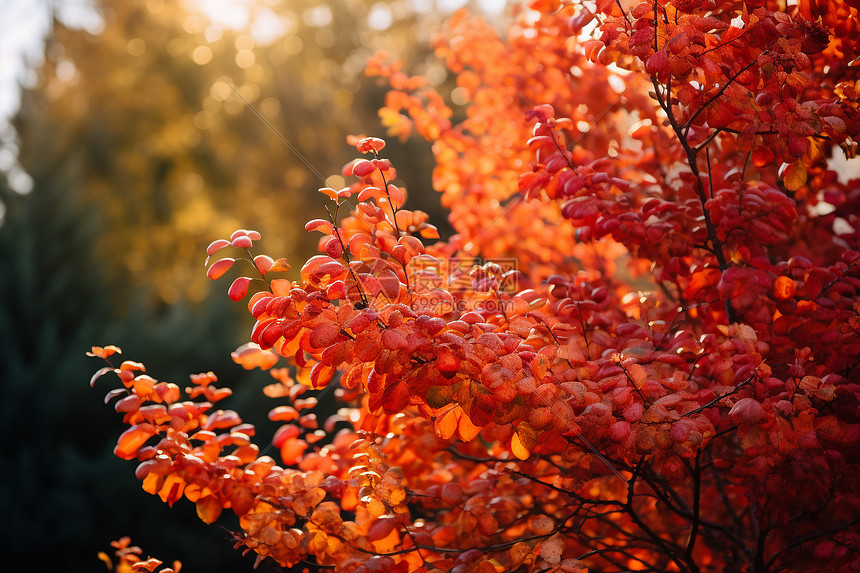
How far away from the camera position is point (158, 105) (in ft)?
45.5

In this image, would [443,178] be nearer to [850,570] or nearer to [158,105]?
[850,570]

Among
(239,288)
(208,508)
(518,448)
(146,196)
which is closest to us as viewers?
(518,448)

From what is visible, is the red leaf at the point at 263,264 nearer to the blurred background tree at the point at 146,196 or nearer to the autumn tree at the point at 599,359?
the autumn tree at the point at 599,359

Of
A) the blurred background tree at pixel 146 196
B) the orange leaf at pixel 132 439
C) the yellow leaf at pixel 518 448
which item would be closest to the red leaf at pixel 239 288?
the orange leaf at pixel 132 439

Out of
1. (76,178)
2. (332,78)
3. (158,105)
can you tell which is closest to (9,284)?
(76,178)

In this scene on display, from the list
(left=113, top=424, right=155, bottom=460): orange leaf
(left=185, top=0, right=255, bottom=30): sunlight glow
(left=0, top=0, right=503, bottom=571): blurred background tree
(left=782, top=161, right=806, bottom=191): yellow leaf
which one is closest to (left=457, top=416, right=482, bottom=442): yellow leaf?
(left=113, top=424, right=155, bottom=460): orange leaf

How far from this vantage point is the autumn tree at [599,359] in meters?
1.54

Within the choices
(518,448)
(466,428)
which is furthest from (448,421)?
(518,448)

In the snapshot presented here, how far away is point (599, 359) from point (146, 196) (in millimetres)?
13696

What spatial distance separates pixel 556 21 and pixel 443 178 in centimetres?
102

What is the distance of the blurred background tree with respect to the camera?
5402 mm

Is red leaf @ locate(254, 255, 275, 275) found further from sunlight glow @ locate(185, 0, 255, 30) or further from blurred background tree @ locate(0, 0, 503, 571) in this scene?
sunlight glow @ locate(185, 0, 255, 30)

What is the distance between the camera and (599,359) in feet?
6.25

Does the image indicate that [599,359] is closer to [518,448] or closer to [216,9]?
[518,448]
